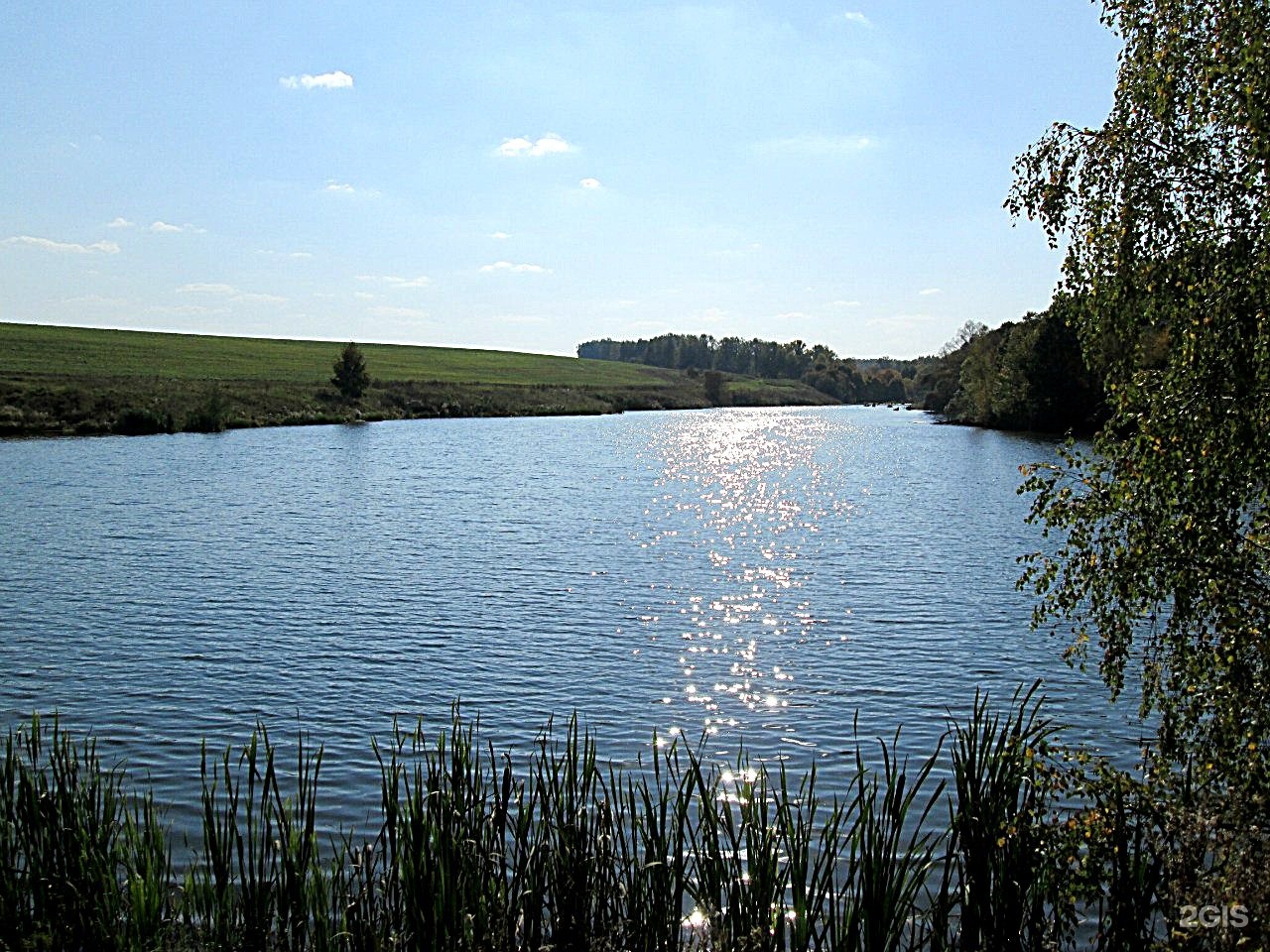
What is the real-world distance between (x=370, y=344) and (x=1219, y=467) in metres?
183

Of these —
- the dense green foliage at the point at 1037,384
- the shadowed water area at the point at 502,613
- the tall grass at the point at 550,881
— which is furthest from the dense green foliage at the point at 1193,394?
the dense green foliage at the point at 1037,384

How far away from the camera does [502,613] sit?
23.9 metres

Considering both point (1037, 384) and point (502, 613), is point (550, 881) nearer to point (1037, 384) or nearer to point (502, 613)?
point (502, 613)

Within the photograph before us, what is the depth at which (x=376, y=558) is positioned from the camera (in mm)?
31109

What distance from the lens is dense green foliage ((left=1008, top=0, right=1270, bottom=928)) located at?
7.60 m

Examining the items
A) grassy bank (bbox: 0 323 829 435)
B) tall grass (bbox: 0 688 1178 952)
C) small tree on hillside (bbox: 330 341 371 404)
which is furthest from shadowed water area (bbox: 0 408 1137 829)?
small tree on hillside (bbox: 330 341 371 404)

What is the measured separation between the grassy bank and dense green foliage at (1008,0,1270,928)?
79.1 m

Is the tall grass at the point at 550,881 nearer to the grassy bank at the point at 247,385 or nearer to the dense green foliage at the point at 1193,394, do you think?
the dense green foliage at the point at 1193,394

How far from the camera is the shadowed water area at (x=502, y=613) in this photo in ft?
53.7

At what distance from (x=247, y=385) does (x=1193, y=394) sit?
110m

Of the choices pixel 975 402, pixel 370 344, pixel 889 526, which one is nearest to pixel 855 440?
pixel 975 402

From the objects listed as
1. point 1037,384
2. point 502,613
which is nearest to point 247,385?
point 1037,384

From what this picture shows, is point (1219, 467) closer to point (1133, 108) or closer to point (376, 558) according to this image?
point (1133, 108)

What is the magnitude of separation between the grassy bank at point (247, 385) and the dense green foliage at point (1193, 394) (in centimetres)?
7913
